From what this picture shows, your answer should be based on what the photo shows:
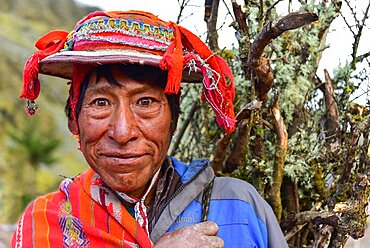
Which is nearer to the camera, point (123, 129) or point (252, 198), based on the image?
point (123, 129)

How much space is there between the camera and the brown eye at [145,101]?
183 cm

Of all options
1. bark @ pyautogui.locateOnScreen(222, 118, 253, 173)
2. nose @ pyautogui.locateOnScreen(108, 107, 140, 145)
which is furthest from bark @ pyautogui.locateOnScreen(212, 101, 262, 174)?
nose @ pyautogui.locateOnScreen(108, 107, 140, 145)

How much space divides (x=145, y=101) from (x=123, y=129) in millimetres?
142

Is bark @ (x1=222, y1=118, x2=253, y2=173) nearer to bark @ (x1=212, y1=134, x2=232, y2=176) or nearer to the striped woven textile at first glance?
bark @ (x1=212, y1=134, x2=232, y2=176)

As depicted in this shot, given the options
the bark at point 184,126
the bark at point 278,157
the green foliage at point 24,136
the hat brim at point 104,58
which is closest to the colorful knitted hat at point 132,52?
the hat brim at point 104,58

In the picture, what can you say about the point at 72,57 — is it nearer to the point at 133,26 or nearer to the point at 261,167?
the point at 133,26

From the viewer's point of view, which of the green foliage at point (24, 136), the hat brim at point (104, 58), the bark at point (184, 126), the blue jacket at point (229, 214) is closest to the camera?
the hat brim at point (104, 58)

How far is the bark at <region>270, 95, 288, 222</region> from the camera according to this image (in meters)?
2.25

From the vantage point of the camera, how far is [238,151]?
2344mm

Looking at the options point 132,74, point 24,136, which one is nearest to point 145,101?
point 132,74

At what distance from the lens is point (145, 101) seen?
1833mm

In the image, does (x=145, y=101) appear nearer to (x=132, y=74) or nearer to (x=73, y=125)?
(x=132, y=74)

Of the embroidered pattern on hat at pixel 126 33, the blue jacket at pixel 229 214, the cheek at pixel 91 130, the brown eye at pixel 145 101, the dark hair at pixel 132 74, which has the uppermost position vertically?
the embroidered pattern on hat at pixel 126 33

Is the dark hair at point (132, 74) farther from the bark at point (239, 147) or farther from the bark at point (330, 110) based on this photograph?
the bark at point (330, 110)
